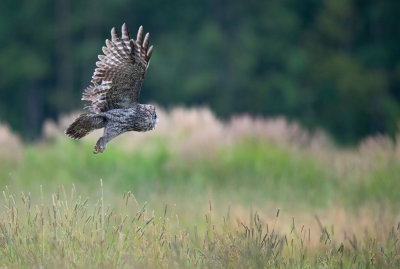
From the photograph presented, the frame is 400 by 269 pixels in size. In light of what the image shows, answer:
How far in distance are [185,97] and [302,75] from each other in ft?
15.5

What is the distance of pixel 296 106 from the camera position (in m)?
27.7

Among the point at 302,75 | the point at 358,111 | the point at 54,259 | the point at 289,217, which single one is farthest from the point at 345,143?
the point at 54,259

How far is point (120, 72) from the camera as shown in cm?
692

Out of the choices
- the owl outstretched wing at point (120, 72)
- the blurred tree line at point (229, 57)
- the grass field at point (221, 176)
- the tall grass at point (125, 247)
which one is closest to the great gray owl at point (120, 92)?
the owl outstretched wing at point (120, 72)

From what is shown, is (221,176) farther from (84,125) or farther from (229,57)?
(229,57)

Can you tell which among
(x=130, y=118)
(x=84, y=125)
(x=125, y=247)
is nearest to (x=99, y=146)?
(x=84, y=125)

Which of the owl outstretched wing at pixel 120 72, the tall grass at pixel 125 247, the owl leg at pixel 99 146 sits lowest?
the tall grass at pixel 125 247

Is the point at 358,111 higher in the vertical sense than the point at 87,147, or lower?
higher

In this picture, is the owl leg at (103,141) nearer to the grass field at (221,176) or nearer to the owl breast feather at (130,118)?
the owl breast feather at (130,118)

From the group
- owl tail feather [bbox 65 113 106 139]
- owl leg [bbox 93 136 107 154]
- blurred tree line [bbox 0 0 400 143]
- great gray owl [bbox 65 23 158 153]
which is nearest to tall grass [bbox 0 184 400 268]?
owl leg [bbox 93 136 107 154]

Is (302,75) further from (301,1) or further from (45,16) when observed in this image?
(45,16)

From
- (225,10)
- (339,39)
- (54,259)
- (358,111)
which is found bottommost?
(54,259)

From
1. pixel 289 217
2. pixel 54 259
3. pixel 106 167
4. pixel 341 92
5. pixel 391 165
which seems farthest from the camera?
pixel 341 92

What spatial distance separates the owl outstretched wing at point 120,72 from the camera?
686 centimetres
